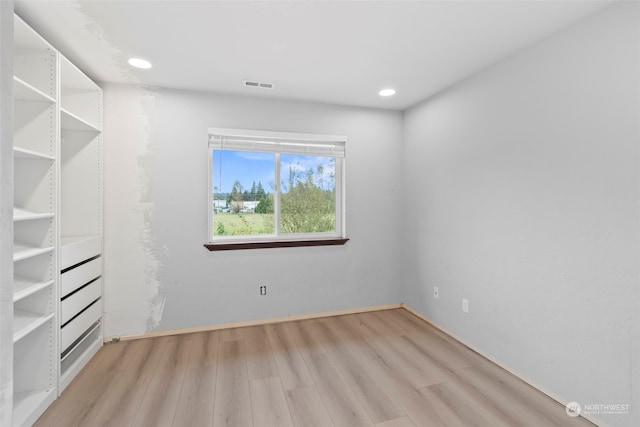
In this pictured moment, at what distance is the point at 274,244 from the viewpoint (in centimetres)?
297

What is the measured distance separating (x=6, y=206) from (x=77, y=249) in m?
1.16

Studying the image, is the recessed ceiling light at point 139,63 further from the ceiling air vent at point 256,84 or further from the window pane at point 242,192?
the window pane at point 242,192

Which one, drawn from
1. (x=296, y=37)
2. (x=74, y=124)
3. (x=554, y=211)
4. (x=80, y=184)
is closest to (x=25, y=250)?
(x=80, y=184)

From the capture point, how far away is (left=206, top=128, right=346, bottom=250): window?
291 centimetres

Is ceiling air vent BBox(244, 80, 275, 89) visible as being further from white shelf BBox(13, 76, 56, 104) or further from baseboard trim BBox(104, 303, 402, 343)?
baseboard trim BBox(104, 303, 402, 343)

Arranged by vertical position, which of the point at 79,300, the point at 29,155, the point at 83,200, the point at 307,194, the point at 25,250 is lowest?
the point at 79,300

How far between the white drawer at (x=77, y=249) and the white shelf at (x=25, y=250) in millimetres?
168

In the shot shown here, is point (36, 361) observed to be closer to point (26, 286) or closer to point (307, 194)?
point (26, 286)

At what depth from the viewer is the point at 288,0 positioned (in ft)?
5.01

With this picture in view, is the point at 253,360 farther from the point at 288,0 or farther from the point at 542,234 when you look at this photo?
the point at 288,0

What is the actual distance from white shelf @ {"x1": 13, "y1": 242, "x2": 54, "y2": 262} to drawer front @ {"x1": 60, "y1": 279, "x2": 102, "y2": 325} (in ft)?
1.41

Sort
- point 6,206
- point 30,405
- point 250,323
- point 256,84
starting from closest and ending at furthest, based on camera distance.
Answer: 1. point 6,206
2. point 30,405
3. point 256,84
4. point 250,323

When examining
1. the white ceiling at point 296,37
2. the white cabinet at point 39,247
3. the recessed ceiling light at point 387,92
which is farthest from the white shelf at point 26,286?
the recessed ceiling light at point 387,92

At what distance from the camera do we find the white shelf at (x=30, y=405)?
1572 millimetres
